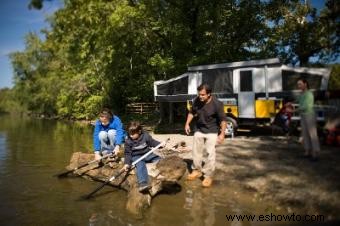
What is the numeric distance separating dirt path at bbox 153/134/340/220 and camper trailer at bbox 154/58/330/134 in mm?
3151

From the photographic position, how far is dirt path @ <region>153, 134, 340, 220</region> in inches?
250

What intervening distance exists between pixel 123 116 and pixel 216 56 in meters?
13.5

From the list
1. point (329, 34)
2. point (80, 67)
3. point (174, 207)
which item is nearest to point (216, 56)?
point (329, 34)

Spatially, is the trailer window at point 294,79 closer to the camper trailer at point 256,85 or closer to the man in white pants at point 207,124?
the camper trailer at point 256,85

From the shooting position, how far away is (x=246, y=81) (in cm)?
1412

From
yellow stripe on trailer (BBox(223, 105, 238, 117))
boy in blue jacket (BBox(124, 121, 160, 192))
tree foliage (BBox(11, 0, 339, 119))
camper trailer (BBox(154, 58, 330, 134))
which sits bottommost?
boy in blue jacket (BBox(124, 121, 160, 192))

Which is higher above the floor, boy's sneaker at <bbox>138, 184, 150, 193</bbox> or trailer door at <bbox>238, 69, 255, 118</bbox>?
trailer door at <bbox>238, 69, 255, 118</bbox>

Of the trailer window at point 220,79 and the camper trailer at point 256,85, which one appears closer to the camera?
the camper trailer at point 256,85

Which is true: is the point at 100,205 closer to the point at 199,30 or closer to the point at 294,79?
the point at 294,79

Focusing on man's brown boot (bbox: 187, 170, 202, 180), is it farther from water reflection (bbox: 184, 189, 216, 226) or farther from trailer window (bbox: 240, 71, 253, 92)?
trailer window (bbox: 240, 71, 253, 92)

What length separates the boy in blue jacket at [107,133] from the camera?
9242mm

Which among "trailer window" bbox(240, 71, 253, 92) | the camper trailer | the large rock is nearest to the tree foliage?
the camper trailer

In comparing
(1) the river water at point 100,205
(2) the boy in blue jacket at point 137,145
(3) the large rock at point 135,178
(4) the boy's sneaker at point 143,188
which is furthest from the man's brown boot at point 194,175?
(4) the boy's sneaker at point 143,188

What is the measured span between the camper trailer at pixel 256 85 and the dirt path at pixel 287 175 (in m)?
3.15
